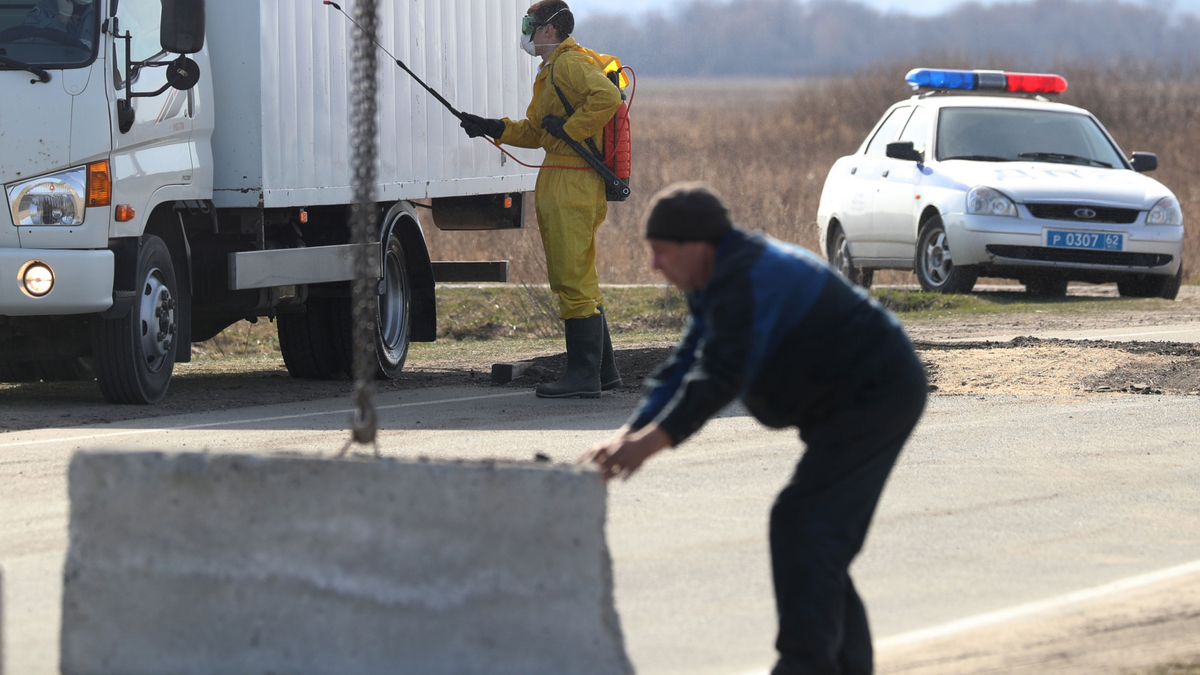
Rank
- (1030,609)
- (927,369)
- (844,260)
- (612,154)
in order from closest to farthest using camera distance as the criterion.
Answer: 1. (1030,609)
2. (612,154)
3. (927,369)
4. (844,260)

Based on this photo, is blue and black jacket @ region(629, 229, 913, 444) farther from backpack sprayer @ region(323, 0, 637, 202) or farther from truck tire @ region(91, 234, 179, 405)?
truck tire @ region(91, 234, 179, 405)

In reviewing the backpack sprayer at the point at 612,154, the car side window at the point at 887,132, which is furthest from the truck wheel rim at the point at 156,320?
the car side window at the point at 887,132

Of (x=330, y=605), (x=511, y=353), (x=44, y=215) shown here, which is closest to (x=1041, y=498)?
(x=330, y=605)

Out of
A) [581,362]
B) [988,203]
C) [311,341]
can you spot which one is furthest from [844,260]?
[581,362]

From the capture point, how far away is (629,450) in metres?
3.84

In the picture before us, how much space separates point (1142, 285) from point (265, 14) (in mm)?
9537

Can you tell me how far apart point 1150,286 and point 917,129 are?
8.87ft

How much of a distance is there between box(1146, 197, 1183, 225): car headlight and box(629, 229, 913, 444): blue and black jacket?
1141cm

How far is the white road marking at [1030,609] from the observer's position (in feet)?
15.4

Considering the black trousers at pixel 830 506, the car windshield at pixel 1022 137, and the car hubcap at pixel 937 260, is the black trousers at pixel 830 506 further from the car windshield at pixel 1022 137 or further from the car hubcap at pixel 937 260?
the car windshield at pixel 1022 137

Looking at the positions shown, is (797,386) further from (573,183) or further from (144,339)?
(144,339)

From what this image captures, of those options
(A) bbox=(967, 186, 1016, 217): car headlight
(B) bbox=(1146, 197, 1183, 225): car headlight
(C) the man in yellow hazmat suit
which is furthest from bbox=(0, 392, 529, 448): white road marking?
(B) bbox=(1146, 197, 1183, 225): car headlight

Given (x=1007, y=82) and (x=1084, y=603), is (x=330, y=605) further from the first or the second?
(x=1007, y=82)

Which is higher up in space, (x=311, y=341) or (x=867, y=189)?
(x=867, y=189)
